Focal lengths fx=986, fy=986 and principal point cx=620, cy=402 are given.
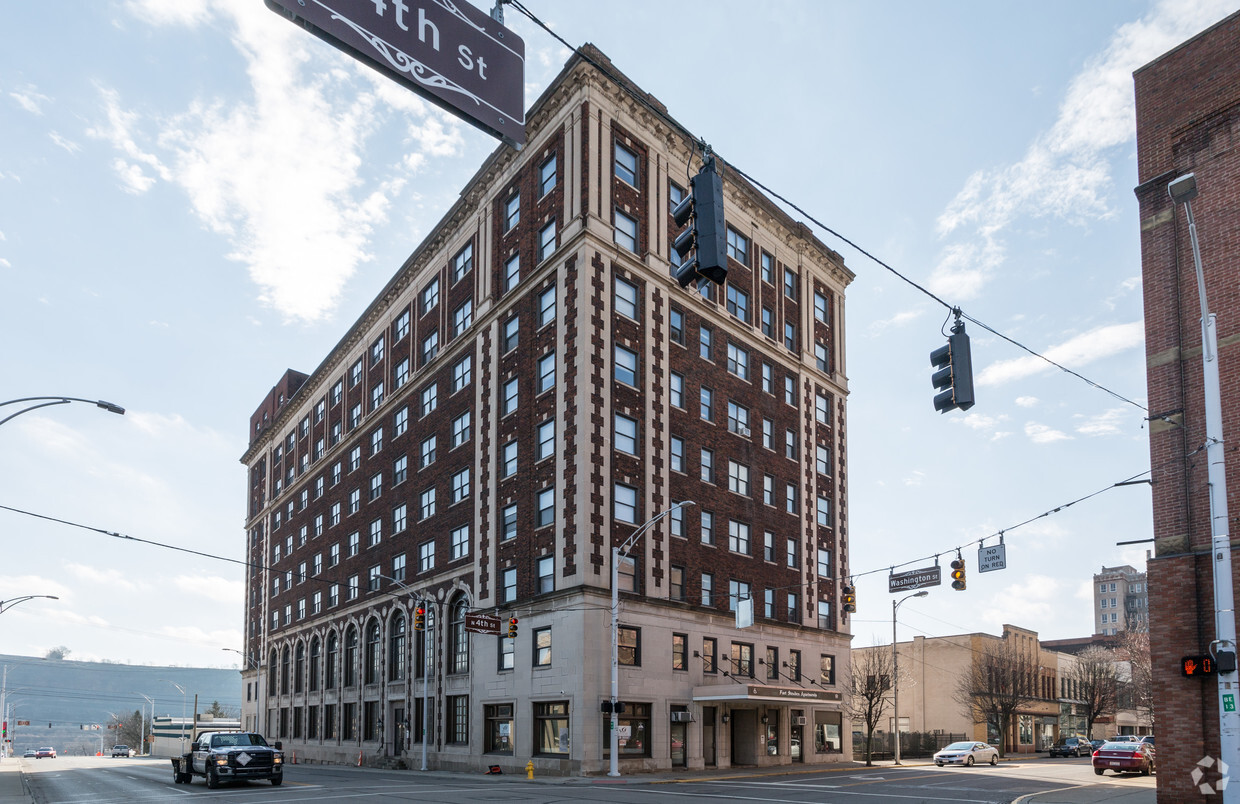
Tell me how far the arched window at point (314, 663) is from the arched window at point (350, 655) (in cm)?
630

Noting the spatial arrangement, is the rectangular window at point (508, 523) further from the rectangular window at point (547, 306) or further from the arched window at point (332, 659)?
the arched window at point (332, 659)

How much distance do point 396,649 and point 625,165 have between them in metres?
31.7

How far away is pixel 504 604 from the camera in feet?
150

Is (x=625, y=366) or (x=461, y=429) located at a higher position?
(x=625, y=366)

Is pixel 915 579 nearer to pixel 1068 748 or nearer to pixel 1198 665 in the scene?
pixel 1198 665

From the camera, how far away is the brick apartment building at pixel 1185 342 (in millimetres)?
21766

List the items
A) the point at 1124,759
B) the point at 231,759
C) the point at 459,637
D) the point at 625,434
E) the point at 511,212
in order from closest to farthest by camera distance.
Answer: the point at 231,759, the point at 1124,759, the point at 625,434, the point at 459,637, the point at 511,212

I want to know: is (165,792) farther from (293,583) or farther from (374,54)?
(293,583)

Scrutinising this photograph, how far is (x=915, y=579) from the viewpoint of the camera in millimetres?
39469

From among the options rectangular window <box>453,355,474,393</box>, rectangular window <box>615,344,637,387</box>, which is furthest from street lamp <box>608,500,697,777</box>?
rectangular window <box>453,355,474,393</box>

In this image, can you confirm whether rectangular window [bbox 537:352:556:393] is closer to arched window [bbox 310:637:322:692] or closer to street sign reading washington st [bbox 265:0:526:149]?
street sign reading washington st [bbox 265:0:526:149]

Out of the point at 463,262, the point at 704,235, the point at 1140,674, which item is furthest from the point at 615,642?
the point at 1140,674

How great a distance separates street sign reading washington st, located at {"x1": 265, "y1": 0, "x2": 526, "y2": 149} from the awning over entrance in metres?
36.8

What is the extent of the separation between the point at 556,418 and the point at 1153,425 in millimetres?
25659
